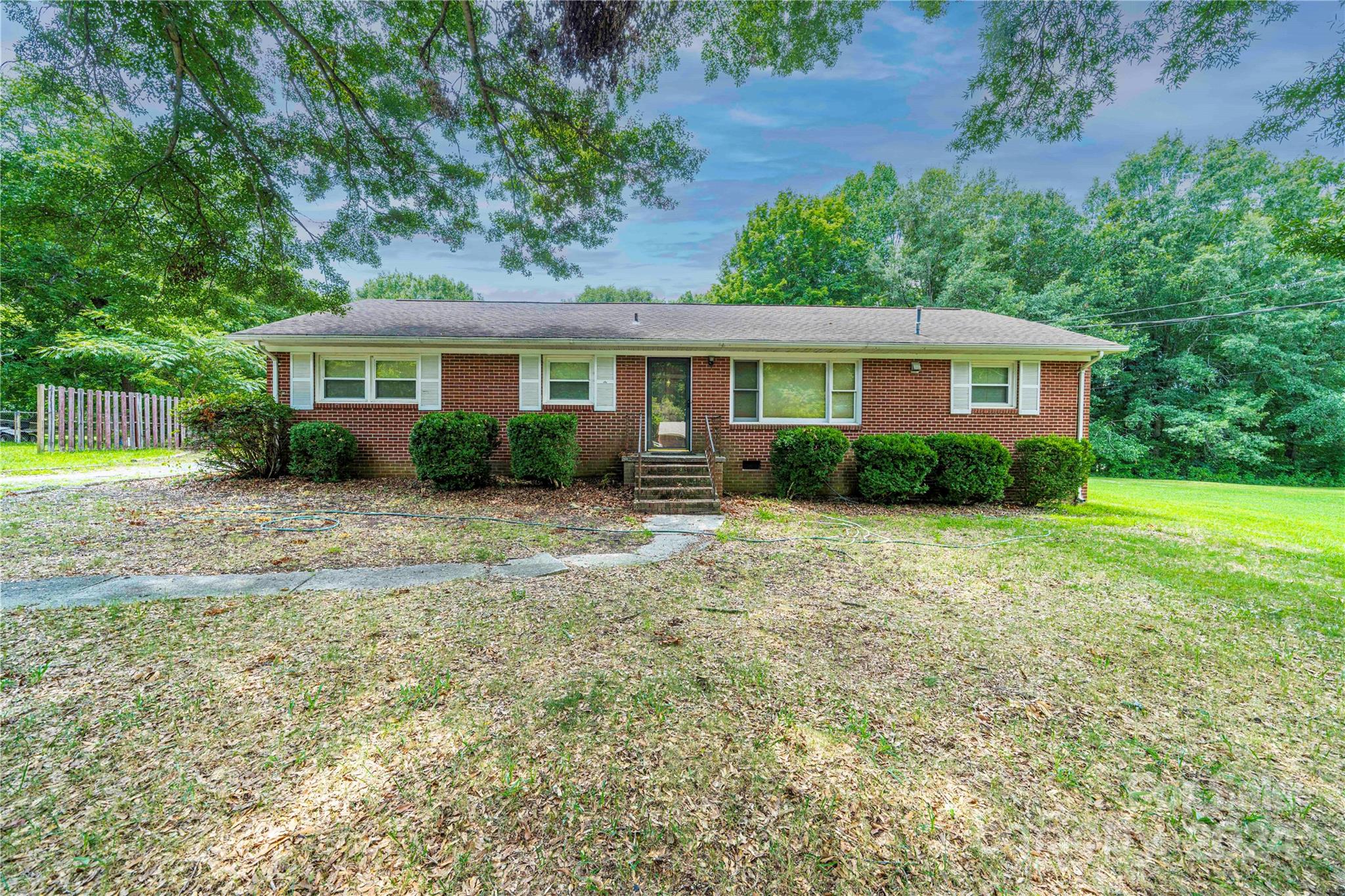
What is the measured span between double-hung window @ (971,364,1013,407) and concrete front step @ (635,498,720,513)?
6244 millimetres

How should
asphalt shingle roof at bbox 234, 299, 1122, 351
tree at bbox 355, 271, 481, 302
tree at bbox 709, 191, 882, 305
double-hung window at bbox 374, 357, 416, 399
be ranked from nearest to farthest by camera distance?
asphalt shingle roof at bbox 234, 299, 1122, 351 < double-hung window at bbox 374, 357, 416, 399 < tree at bbox 709, 191, 882, 305 < tree at bbox 355, 271, 481, 302

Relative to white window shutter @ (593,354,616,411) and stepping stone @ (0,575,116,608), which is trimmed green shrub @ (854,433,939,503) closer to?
white window shutter @ (593,354,616,411)

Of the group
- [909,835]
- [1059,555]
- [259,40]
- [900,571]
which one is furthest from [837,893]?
[259,40]

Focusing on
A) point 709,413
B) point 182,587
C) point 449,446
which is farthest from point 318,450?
point 709,413

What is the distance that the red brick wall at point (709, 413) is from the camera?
1012 cm

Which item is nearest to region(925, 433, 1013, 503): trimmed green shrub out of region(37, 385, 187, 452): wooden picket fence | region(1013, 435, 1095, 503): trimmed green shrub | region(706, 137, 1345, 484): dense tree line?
region(1013, 435, 1095, 503): trimmed green shrub

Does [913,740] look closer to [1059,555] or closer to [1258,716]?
[1258,716]

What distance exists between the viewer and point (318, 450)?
9.36m

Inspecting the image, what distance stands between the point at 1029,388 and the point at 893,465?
12.5 feet

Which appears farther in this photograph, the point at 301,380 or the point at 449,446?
the point at 301,380

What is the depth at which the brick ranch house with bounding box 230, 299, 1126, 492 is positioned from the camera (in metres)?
10.0

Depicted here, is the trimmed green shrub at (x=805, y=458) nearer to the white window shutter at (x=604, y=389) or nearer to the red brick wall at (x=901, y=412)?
the red brick wall at (x=901, y=412)

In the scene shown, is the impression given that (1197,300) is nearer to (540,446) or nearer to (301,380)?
(540,446)

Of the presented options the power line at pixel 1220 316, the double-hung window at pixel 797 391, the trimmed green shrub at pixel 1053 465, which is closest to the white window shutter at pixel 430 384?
the double-hung window at pixel 797 391
